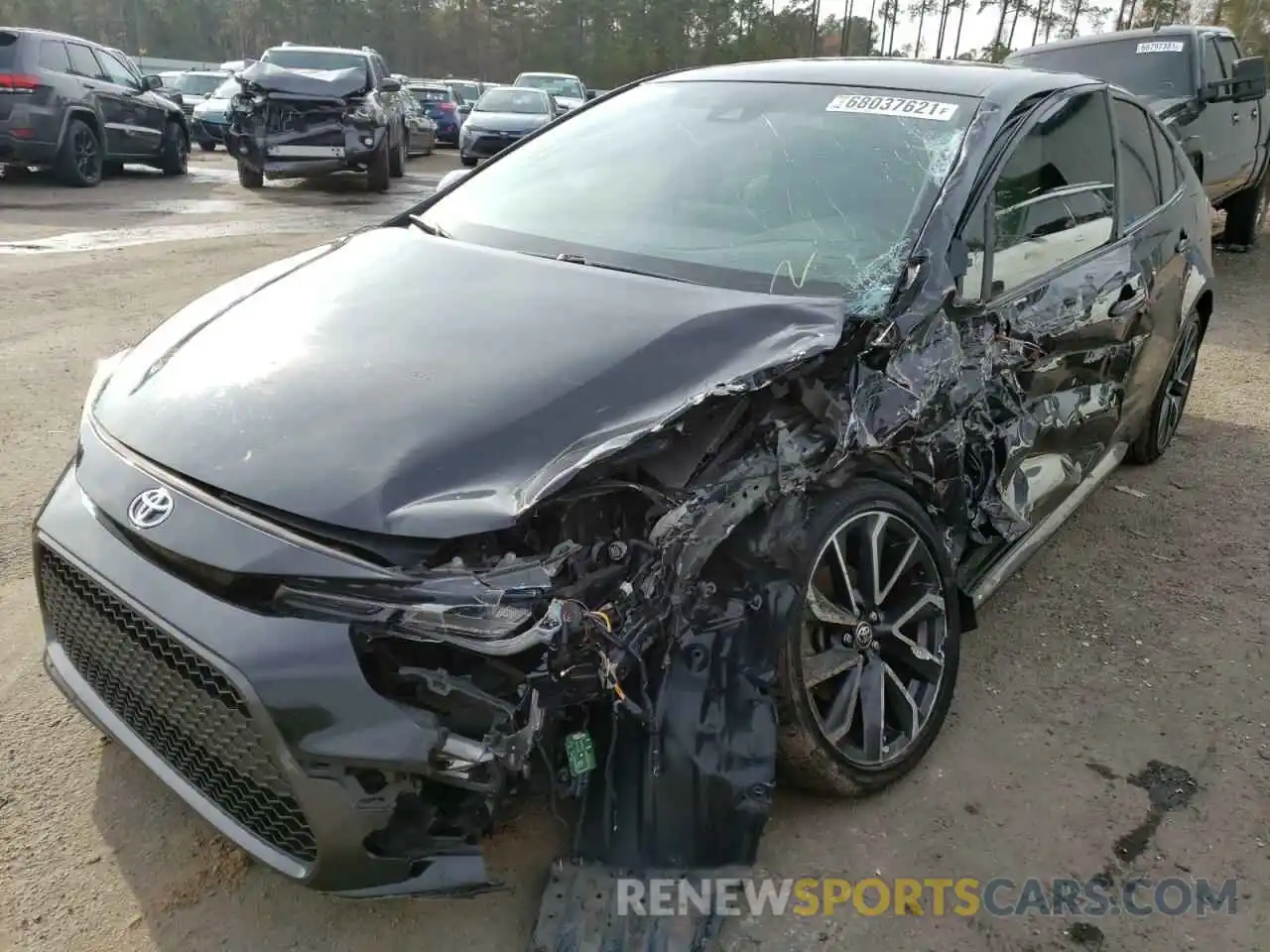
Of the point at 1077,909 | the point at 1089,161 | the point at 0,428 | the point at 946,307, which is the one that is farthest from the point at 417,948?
the point at 0,428

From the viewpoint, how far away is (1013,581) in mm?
3645

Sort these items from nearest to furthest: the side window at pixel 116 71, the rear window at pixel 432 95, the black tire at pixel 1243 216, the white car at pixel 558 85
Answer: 1. the black tire at pixel 1243 216
2. the side window at pixel 116 71
3. the white car at pixel 558 85
4. the rear window at pixel 432 95

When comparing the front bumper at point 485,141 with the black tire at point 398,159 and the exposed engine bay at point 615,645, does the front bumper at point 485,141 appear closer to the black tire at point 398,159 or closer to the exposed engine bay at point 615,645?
the black tire at point 398,159

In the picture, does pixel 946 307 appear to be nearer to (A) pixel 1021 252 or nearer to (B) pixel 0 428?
(A) pixel 1021 252

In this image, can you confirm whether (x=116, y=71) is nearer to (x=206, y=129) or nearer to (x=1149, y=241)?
(x=206, y=129)

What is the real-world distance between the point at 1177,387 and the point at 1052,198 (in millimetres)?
2064

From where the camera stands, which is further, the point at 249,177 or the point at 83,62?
the point at 249,177

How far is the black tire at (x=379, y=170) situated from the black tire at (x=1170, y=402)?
10541mm

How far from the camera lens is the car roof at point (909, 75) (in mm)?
3088

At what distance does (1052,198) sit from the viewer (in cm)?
310

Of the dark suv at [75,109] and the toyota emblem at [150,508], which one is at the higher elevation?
the toyota emblem at [150,508]

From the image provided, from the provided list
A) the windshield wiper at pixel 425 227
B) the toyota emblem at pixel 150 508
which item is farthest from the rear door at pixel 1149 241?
the toyota emblem at pixel 150 508

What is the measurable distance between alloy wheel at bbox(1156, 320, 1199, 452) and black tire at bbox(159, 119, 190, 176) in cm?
1355

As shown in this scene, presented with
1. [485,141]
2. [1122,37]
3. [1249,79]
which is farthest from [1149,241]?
[485,141]
